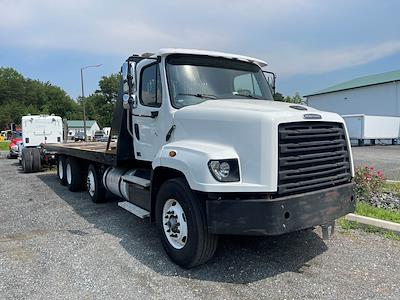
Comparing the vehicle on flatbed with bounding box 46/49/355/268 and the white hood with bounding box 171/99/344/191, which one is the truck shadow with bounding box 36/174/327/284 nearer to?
the vehicle on flatbed with bounding box 46/49/355/268

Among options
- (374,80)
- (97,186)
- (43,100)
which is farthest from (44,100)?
(97,186)

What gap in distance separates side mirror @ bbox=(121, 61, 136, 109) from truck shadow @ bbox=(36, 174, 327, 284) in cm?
208

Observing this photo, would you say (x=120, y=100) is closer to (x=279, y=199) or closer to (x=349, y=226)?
(x=279, y=199)

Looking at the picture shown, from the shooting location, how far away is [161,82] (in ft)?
16.9

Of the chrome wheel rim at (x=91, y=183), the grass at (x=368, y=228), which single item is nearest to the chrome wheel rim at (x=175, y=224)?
the grass at (x=368, y=228)

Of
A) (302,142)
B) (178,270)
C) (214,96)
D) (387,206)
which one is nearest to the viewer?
(302,142)

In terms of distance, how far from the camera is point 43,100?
129125 millimetres

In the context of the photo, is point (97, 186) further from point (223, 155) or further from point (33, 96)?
point (33, 96)

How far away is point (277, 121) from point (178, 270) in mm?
2127

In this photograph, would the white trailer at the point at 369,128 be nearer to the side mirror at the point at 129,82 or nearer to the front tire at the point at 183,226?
the side mirror at the point at 129,82

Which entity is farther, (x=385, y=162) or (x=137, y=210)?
(x=385, y=162)

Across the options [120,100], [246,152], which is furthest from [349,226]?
[120,100]

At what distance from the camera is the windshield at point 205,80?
5.01 meters

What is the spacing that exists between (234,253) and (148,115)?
2.36 m
